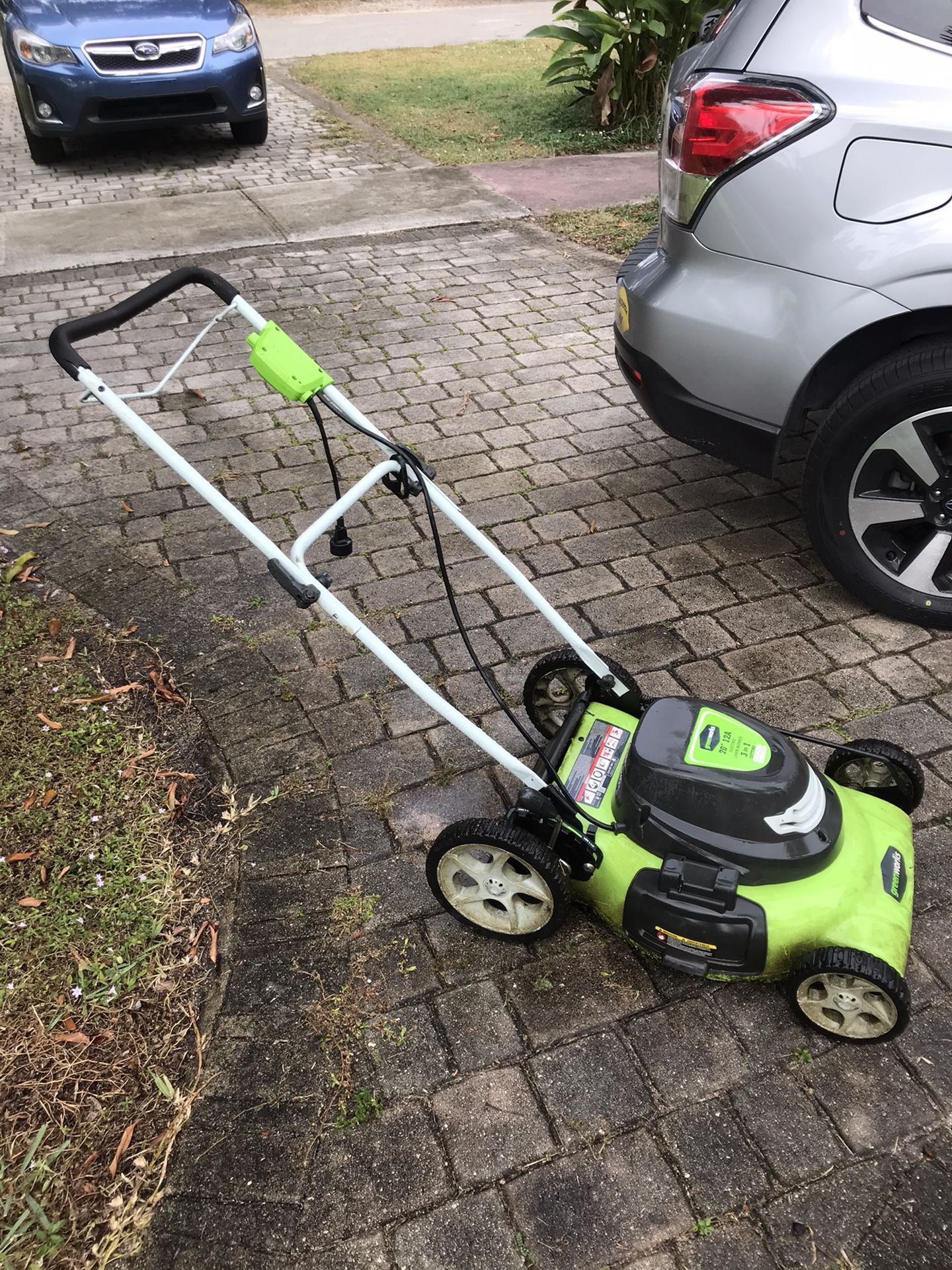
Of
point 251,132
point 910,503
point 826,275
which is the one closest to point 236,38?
point 251,132

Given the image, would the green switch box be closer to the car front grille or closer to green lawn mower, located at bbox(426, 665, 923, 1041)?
green lawn mower, located at bbox(426, 665, 923, 1041)

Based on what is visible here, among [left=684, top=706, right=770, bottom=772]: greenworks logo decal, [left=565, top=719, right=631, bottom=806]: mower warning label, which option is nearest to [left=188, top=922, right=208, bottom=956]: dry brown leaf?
[left=565, top=719, right=631, bottom=806]: mower warning label

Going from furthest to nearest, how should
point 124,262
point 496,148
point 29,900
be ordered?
1. point 496,148
2. point 124,262
3. point 29,900

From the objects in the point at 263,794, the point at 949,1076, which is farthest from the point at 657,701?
the point at 263,794

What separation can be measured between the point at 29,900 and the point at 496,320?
4319mm

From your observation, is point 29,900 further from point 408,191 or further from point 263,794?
point 408,191

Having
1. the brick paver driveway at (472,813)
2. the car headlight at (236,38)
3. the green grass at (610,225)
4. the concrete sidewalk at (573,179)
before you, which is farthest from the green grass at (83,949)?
the car headlight at (236,38)

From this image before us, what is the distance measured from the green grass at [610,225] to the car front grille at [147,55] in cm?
347

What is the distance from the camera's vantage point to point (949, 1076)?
216 centimetres

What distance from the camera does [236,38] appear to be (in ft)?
28.0

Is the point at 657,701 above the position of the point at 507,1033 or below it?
above

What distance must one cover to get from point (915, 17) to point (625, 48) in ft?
22.7

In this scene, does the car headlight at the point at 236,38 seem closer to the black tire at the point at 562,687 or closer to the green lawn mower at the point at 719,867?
the black tire at the point at 562,687

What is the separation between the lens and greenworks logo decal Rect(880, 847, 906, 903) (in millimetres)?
2217
